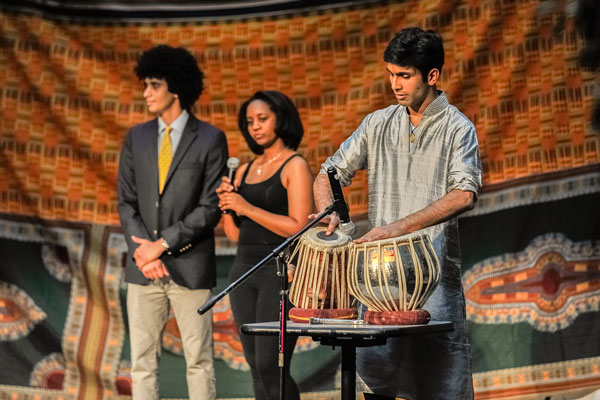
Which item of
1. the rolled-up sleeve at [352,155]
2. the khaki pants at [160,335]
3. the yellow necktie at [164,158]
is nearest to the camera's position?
the rolled-up sleeve at [352,155]

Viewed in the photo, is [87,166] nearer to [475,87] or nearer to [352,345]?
[475,87]

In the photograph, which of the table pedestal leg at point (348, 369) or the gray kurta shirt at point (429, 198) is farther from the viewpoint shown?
the gray kurta shirt at point (429, 198)

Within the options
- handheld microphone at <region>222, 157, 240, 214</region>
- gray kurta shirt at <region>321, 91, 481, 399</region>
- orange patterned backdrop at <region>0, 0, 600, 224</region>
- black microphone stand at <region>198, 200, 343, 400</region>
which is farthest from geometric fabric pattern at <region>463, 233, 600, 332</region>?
black microphone stand at <region>198, 200, 343, 400</region>

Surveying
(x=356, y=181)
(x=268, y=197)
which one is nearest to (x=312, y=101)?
(x=356, y=181)

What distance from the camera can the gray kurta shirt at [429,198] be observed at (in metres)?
3.11

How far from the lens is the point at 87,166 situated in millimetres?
5582

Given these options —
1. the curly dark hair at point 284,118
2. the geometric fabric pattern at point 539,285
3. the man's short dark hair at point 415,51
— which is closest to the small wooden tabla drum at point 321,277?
the man's short dark hair at point 415,51

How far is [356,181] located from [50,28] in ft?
7.34

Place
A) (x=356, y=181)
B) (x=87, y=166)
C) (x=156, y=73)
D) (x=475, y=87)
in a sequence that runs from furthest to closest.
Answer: (x=87, y=166) → (x=356, y=181) → (x=475, y=87) → (x=156, y=73)

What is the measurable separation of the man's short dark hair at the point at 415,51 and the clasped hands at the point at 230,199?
117 cm

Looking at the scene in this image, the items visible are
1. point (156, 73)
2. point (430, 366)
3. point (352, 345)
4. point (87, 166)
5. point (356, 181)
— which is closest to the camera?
point (352, 345)

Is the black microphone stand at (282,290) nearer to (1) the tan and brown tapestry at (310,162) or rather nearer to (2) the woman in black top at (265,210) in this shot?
(2) the woman in black top at (265,210)

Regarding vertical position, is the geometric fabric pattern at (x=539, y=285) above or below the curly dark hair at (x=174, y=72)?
below

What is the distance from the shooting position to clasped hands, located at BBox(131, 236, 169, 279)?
421 cm
